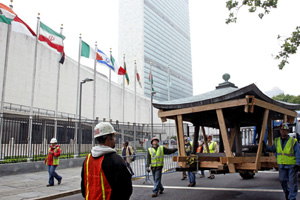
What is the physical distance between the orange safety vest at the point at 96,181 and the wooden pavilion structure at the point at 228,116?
13.0 feet

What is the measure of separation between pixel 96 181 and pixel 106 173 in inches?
6.6

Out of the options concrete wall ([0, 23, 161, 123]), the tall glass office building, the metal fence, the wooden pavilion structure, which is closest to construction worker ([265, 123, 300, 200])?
→ the wooden pavilion structure

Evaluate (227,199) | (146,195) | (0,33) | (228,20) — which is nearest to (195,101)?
(227,199)

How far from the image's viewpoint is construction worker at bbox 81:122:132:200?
2533 millimetres

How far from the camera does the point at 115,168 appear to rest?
2.54m

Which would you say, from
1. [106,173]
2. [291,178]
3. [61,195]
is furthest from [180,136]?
[106,173]

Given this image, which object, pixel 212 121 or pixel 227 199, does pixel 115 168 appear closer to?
pixel 227 199

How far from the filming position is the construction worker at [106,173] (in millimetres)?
2533

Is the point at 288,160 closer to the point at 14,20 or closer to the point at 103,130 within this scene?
the point at 103,130

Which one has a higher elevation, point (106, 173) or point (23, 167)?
point (106, 173)

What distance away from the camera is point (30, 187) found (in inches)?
367

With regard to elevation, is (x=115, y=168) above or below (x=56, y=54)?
below

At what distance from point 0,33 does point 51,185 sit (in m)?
21.8

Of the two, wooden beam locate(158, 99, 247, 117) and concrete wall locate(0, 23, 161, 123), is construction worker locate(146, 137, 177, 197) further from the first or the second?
concrete wall locate(0, 23, 161, 123)
